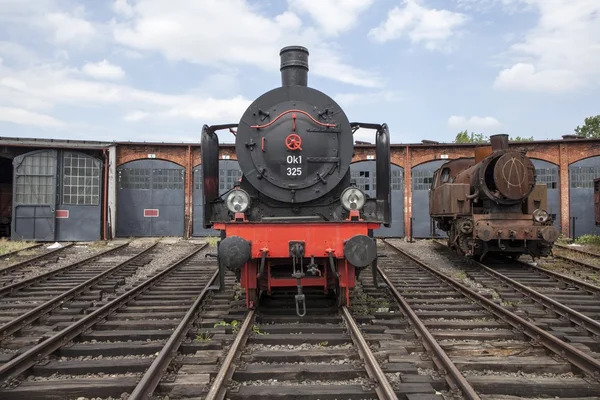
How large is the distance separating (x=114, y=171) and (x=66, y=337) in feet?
50.5

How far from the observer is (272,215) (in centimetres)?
552

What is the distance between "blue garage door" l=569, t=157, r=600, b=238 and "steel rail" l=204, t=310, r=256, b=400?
17941 mm

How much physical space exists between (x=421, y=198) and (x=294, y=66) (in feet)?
47.7

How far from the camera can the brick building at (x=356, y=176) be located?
17984 millimetres

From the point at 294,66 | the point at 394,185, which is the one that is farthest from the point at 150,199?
the point at 294,66

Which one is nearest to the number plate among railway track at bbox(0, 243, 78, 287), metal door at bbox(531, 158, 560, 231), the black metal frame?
the black metal frame

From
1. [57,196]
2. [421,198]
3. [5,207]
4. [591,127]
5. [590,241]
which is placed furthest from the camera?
[591,127]

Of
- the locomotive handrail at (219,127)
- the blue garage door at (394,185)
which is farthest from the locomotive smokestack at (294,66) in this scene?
the blue garage door at (394,185)

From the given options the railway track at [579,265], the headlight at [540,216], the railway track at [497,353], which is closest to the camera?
the railway track at [497,353]

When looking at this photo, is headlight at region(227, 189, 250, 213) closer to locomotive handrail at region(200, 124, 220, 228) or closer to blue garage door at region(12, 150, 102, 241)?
locomotive handrail at region(200, 124, 220, 228)

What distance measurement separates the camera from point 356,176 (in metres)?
19.3

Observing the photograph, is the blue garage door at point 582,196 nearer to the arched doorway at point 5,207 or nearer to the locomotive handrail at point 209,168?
the locomotive handrail at point 209,168

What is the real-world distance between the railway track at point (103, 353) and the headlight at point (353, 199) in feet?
6.69

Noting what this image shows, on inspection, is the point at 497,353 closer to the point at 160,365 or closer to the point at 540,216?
the point at 160,365
